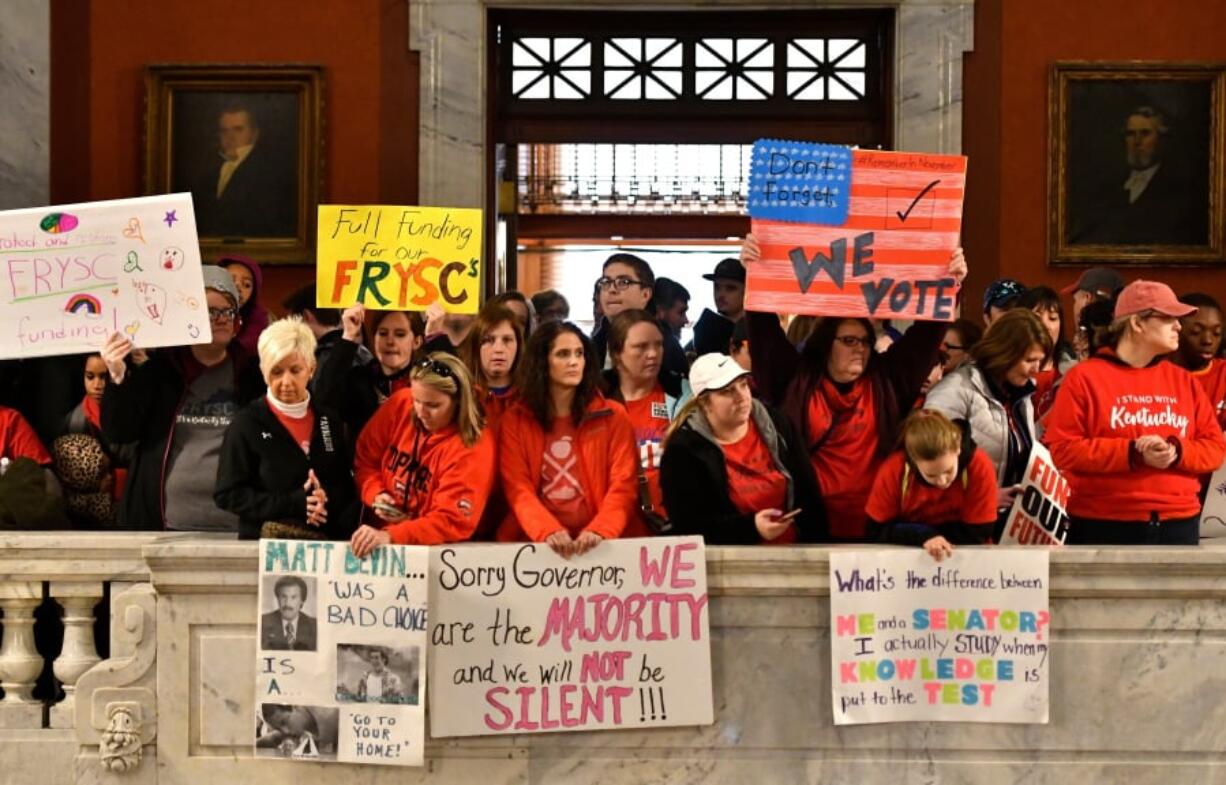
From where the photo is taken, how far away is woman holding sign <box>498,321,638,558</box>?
20.4 feet

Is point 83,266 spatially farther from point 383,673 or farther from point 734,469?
point 734,469

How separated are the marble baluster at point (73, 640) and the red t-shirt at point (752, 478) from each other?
2.29 m

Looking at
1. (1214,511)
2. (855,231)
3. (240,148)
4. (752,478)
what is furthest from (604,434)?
(240,148)

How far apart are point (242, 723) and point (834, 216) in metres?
2.87

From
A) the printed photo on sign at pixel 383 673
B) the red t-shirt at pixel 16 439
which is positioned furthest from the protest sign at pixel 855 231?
the red t-shirt at pixel 16 439

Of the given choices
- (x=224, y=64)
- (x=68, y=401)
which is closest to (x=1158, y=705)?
(x=68, y=401)

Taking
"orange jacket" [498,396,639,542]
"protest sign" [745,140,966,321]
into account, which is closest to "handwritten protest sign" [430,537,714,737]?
"orange jacket" [498,396,639,542]

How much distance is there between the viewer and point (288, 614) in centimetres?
602

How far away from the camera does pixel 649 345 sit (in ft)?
22.5

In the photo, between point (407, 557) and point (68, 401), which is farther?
point (68, 401)

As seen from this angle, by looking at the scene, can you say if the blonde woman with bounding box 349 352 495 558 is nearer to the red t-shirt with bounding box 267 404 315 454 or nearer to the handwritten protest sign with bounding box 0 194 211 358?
the red t-shirt with bounding box 267 404 315 454

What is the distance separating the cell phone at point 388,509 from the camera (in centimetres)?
616

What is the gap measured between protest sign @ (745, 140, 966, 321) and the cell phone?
5.15ft

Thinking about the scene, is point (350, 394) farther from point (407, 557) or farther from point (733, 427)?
point (733, 427)
